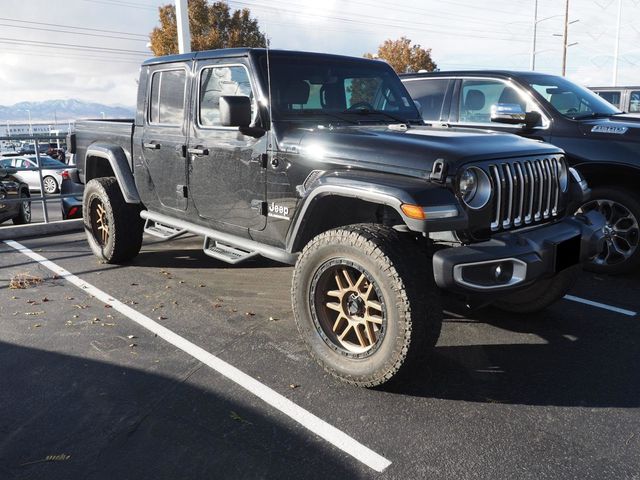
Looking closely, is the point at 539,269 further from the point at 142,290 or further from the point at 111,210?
the point at 111,210

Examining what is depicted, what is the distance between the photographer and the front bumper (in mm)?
2861

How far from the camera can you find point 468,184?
121 inches

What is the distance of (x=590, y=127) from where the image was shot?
5.33 metres

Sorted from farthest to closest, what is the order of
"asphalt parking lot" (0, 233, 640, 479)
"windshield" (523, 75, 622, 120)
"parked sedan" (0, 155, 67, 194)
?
"parked sedan" (0, 155, 67, 194) → "windshield" (523, 75, 622, 120) → "asphalt parking lot" (0, 233, 640, 479)

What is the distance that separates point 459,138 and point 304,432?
74.0 inches

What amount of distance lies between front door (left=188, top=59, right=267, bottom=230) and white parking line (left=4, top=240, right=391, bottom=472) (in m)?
0.94

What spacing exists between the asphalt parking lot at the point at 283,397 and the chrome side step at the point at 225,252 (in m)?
0.52

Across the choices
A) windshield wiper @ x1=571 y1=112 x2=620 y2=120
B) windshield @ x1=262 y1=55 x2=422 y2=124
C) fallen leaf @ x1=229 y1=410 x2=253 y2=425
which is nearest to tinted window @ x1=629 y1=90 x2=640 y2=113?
windshield wiper @ x1=571 y1=112 x2=620 y2=120

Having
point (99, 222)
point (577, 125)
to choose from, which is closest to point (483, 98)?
point (577, 125)

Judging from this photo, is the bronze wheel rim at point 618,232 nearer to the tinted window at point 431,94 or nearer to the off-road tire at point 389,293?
the tinted window at point 431,94

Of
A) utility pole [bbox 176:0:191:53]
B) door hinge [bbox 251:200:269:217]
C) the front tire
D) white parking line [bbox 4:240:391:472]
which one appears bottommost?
the front tire

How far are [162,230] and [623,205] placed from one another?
4288 mm

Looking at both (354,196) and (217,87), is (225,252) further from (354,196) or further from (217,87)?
(354,196)

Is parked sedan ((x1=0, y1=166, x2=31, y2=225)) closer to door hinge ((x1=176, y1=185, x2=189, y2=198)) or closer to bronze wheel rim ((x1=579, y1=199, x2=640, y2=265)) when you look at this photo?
door hinge ((x1=176, y1=185, x2=189, y2=198))
